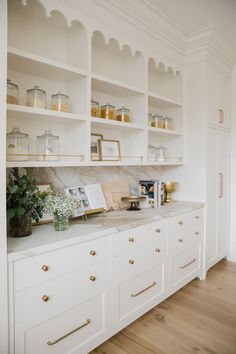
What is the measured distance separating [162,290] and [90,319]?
88 cm

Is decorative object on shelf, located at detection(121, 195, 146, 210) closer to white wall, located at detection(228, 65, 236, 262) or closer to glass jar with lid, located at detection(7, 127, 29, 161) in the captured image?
glass jar with lid, located at detection(7, 127, 29, 161)

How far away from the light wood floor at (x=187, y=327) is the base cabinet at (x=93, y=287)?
0.28 feet

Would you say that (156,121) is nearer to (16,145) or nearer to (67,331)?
(16,145)

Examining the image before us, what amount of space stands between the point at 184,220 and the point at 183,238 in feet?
0.59

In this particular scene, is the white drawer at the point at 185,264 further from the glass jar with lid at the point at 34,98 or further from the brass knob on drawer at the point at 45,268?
the glass jar with lid at the point at 34,98

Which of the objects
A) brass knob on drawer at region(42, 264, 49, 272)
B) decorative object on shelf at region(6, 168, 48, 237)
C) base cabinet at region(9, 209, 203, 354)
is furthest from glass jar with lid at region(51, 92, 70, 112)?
brass knob on drawer at region(42, 264, 49, 272)

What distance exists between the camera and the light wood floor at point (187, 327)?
1.83 metres

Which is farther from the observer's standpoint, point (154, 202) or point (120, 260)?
point (154, 202)

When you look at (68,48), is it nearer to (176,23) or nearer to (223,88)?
(176,23)

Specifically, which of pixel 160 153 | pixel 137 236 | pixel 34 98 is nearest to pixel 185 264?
pixel 137 236

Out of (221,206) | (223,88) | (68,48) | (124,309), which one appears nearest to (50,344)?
(124,309)

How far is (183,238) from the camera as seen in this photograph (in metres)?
2.59

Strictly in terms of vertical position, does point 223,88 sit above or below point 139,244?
above

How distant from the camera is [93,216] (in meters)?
2.18
